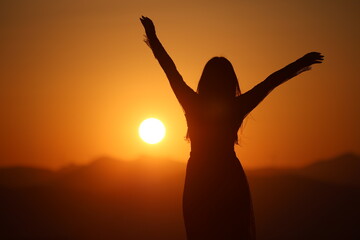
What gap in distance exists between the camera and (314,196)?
141ft

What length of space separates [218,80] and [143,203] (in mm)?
34376

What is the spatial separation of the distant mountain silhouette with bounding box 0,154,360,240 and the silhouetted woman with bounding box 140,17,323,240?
2289cm

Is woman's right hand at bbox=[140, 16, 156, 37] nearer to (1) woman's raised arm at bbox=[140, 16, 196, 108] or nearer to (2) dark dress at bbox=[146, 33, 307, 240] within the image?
(1) woman's raised arm at bbox=[140, 16, 196, 108]

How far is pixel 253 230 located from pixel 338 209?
35.5 metres

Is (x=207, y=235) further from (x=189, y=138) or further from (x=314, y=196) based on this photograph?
(x=314, y=196)

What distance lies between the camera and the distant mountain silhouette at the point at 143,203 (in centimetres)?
3136

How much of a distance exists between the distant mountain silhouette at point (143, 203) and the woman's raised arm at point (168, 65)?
2276cm

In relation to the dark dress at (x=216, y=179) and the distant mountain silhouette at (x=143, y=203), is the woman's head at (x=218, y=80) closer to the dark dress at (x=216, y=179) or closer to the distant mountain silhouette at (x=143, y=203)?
the dark dress at (x=216, y=179)

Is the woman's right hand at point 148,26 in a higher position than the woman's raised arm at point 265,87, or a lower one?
higher

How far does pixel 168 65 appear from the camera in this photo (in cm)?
542

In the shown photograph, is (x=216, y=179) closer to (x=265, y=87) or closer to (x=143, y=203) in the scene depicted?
(x=265, y=87)

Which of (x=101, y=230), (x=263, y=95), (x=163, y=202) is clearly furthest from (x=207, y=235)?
(x=163, y=202)

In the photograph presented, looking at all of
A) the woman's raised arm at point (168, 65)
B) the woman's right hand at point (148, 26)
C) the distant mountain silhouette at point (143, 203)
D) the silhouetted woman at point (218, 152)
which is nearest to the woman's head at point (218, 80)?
the silhouetted woman at point (218, 152)

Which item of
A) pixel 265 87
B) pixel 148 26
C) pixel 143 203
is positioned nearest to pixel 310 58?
pixel 265 87
